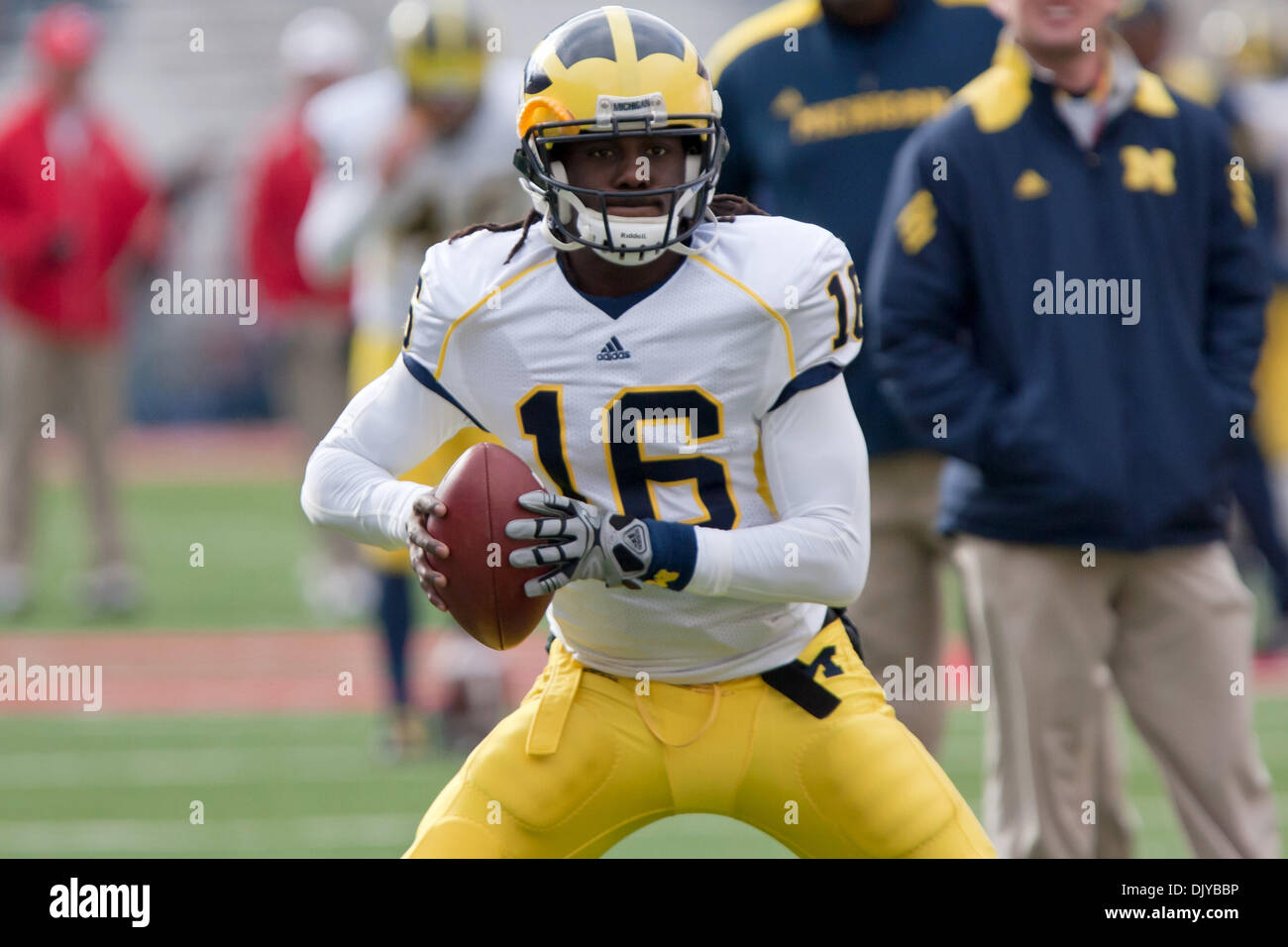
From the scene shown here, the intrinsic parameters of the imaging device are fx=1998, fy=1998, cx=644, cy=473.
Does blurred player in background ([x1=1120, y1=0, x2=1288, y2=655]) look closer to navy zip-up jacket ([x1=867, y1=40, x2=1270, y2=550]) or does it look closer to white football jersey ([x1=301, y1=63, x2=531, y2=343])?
white football jersey ([x1=301, y1=63, x2=531, y2=343])

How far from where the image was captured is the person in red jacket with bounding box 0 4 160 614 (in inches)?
340

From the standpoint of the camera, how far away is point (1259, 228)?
630cm

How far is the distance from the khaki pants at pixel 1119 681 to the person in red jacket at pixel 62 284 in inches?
227

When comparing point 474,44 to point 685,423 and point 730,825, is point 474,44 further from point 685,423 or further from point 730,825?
point 685,423

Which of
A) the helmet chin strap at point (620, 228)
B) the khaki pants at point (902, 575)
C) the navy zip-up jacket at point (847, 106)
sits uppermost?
the navy zip-up jacket at point (847, 106)

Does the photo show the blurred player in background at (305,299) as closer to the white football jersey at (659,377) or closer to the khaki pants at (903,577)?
the khaki pants at (903,577)

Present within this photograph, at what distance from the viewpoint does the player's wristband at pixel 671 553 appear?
8.70 ft

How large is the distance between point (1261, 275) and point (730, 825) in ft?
7.26

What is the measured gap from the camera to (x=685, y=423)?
9.18 ft

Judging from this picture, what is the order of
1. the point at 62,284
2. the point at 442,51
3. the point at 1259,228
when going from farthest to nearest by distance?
1. the point at 62,284
2. the point at 1259,228
3. the point at 442,51

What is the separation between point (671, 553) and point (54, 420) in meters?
6.67

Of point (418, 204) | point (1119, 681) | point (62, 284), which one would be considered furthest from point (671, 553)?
point (62, 284)

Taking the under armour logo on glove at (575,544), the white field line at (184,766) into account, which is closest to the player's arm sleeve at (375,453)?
the under armour logo on glove at (575,544)

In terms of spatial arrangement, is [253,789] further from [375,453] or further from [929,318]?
[375,453]
